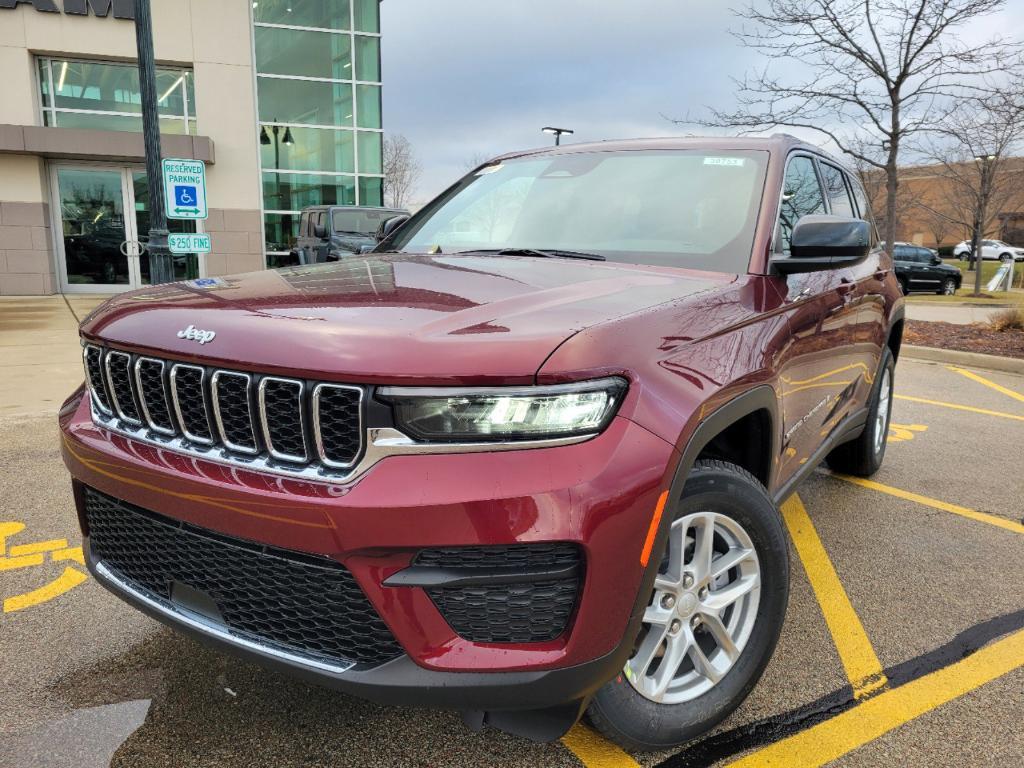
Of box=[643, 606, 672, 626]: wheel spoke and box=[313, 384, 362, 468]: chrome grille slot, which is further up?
box=[313, 384, 362, 468]: chrome grille slot

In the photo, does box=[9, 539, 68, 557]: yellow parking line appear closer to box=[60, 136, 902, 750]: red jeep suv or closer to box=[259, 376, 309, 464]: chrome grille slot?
box=[60, 136, 902, 750]: red jeep suv

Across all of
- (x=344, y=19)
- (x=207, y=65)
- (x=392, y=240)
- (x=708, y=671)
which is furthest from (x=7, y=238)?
(x=708, y=671)

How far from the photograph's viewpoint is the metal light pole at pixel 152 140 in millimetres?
7117

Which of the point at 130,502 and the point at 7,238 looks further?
the point at 7,238

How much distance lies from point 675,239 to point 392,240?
1422 millimetres

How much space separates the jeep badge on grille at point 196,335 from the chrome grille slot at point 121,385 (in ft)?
0.89

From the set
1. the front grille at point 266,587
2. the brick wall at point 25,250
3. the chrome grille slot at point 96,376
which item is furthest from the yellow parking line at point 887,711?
the brick wall at point 25,250

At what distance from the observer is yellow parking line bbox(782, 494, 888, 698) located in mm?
2625

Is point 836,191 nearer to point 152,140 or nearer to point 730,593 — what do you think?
point 730,593

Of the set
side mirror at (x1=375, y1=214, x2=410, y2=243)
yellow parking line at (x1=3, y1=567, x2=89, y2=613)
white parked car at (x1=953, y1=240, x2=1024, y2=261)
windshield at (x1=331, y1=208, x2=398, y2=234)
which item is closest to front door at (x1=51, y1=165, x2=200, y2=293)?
windshield at (x1=331, y1=208, x2=398, y2=234)

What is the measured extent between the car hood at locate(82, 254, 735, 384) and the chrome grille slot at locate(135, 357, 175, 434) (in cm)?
5

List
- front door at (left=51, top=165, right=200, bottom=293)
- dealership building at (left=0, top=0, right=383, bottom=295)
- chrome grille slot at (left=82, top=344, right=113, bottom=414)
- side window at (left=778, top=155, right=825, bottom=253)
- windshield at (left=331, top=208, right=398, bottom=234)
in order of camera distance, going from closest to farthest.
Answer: chrome grille slot at (left=82, top=344, right=113, bottom=414)
side window at (left=778, top=155, right=825, bottom=253)
windshield at (left=331, top=208, right=398, bottom=234)
dealership building at (left=0, top=0, right=383, bottom=295)
front door at (left=51, top=165, right=200, bottom=293)

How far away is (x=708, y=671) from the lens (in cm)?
220

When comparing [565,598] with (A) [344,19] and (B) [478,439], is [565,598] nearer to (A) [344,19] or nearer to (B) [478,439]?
(B) [478,439]
